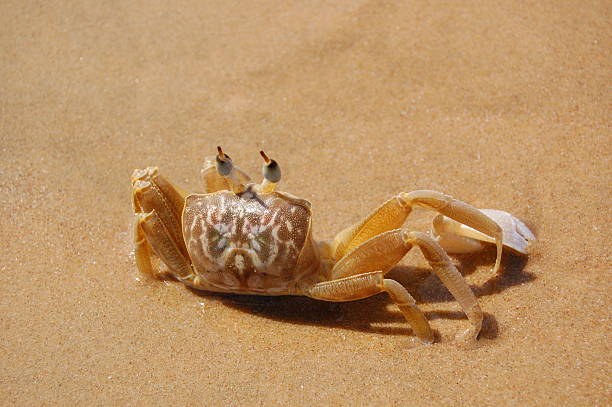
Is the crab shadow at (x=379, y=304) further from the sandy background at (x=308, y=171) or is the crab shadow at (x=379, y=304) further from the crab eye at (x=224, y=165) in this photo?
the crab eye at (x=224, y=165)

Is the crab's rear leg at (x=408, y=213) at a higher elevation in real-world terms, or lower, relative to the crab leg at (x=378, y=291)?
higher

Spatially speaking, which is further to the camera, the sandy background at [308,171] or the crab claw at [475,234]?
the crab claw at [475,234]

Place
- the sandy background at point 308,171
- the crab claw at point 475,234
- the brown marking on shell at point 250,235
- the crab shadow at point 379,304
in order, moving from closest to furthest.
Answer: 1. the sandy background at point 308,171
2. the brown marking on shell at point 250,235
3. the crab shadow at point 379,304
4. the crab claw at point 475,234

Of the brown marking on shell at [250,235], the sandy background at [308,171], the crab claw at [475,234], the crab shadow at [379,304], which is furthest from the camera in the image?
the crab claw at [475,234]

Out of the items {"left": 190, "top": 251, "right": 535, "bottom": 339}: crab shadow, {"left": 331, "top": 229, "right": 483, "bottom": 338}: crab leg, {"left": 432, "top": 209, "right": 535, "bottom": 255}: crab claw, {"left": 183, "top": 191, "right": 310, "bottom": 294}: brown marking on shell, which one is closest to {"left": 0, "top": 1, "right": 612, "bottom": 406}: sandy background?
{"left": 190, "top": 251, "right": 535, "bottom": 339}: crab shadow

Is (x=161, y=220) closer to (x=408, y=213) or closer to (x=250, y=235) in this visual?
(x=250, y=235)

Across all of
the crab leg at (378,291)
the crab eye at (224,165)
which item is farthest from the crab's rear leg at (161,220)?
the crab leg at (378,291)

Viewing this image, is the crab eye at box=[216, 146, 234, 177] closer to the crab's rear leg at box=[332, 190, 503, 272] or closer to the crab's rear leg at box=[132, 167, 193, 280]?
the crab's rear leg at box=[132, 167, 193, 280]

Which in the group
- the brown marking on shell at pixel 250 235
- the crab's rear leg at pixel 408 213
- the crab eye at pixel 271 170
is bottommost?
the crab's rear leg at pixel 408 213
